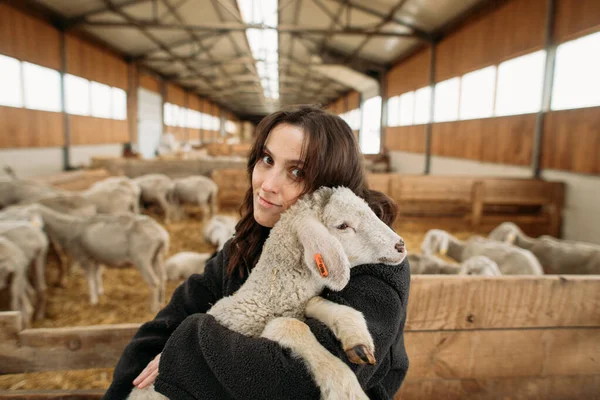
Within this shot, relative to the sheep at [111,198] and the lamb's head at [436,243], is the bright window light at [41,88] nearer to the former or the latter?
the sheep at [111,198]

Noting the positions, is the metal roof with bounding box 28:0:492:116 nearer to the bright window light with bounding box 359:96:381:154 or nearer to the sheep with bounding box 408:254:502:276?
the bright window light with bounding box 359:96:381:154

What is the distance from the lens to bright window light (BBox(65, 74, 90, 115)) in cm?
1164

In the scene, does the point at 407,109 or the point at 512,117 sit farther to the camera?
the point at 407,109

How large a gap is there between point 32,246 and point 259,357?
129 inches

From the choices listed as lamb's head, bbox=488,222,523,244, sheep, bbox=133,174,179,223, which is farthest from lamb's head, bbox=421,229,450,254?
sheep, bbox=133,174,179,223

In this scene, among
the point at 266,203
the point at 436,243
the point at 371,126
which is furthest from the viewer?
the point at 371,126

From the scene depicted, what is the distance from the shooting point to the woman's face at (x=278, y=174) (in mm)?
1320

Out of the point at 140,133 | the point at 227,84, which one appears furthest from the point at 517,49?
the point at 227,84

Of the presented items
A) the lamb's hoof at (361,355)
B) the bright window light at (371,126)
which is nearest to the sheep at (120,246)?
the lamb's hoof at (361,355)

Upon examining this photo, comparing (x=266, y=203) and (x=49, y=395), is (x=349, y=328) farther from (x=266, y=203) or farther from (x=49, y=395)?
(x=49, y=395)

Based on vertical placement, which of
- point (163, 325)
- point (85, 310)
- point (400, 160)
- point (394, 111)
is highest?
point (394, 111)

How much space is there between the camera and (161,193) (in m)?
7.34

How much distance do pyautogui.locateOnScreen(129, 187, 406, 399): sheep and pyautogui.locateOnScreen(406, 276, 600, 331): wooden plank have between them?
0.56 m

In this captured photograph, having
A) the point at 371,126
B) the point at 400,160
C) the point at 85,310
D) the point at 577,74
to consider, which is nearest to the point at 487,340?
the point at 85,310
